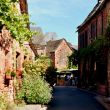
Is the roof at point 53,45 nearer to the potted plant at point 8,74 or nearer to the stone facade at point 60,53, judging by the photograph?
the stone facade at point 60,53

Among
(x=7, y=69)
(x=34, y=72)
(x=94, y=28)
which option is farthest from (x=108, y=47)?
(x=7, y=69)

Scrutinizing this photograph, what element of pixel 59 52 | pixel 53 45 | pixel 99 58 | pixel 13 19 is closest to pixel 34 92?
pixel 13 19

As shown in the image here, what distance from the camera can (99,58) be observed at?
101 feet

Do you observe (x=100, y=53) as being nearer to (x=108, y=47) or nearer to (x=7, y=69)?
(x=108, y=47)

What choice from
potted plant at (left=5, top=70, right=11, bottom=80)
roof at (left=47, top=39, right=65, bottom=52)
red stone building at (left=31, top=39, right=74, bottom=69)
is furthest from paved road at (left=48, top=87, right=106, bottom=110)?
roof at (left=47, top=39, right=65, bottom=52)

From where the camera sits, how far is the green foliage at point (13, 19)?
11.7 meters

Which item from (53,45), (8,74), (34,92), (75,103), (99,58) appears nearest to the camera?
(8,74)

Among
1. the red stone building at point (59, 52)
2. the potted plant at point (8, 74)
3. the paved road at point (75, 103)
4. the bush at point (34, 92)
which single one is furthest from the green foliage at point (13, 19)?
the red stone building at point (59, 52)

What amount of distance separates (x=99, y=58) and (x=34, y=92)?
43.8ft

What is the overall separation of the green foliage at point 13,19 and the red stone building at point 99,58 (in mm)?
14761

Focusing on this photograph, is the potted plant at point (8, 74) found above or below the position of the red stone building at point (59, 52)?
below

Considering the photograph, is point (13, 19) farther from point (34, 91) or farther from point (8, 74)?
point (34, 91)

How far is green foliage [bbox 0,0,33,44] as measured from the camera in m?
11.7

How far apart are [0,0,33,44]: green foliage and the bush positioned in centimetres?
478
